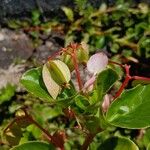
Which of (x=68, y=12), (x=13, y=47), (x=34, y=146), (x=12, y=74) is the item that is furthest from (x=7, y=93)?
(x=34, y=146)

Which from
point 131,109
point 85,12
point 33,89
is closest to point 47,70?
point 33,89

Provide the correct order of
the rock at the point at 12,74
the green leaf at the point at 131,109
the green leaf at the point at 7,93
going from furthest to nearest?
the rock at the point at 12,74, the green leaf at the point at 7,93, the green leaf at the point at 131,109

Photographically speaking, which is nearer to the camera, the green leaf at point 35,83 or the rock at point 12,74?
the green leaf at point 35,83

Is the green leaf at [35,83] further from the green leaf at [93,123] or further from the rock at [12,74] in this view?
the rock at [12,74]

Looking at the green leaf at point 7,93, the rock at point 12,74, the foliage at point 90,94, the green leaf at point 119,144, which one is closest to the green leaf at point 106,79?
the foliage at point 90,94

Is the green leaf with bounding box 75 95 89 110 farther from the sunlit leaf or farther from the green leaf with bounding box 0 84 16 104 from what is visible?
the green leaf with bounding box 0 84 16 104

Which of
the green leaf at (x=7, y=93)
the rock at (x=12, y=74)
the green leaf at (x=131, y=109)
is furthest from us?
the rock at (x=12, y=74)
